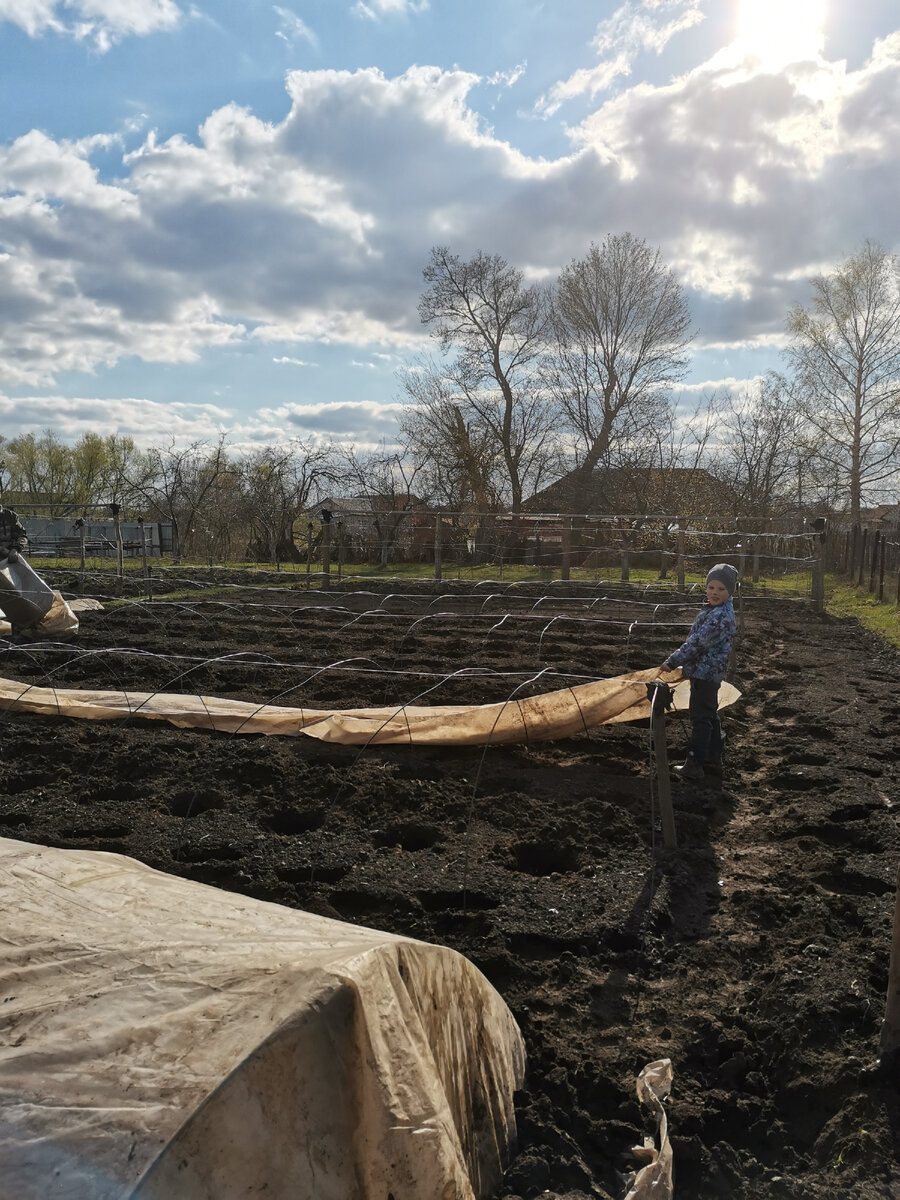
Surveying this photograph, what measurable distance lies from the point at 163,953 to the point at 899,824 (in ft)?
13.3

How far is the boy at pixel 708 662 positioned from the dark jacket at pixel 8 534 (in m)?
A: 8.15

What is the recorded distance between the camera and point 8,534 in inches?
396

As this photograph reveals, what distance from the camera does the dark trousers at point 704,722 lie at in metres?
5.27

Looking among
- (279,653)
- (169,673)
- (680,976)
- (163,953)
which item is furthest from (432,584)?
(163,953)

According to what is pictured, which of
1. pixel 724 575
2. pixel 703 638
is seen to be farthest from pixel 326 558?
pixel 703 638

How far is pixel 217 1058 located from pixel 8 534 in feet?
33.1

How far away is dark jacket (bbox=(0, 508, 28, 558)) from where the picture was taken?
391 inches

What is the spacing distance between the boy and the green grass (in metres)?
6.56

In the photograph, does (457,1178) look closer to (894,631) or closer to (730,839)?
(730,839)

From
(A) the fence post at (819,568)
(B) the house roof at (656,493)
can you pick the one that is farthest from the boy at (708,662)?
(B) the house roof at (656,493)

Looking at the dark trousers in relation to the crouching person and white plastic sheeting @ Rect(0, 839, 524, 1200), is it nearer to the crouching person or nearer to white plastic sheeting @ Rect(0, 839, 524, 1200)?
white plastic sheeting @ Rect(0, 839, 524, 1200)

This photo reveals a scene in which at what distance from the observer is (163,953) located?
1.62 metres

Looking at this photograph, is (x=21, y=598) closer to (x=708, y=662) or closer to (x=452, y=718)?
(x=452, y=718)

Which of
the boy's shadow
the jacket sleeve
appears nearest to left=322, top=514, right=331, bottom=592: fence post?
the jacket sleeve
